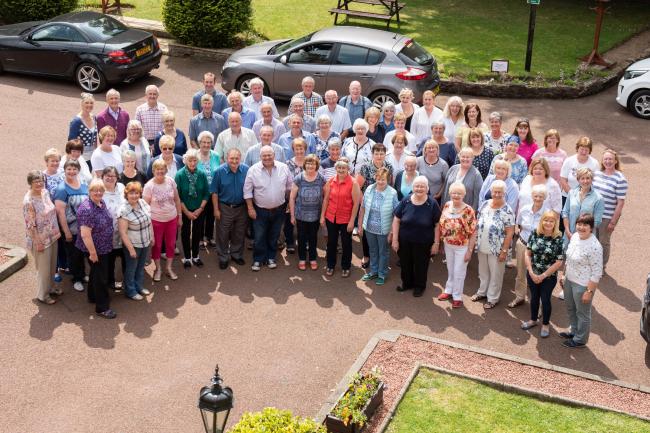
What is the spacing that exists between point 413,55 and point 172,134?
6.34 m

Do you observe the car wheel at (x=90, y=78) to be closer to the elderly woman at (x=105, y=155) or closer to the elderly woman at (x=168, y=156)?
the elderly woman at (x=105, y=155)

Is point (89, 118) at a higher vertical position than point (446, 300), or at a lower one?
higher

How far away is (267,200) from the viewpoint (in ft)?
37.6

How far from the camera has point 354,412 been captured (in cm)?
816

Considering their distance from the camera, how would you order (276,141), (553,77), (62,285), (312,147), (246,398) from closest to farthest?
(246,398), (62,285), (312,147), (276,141), (553,77)

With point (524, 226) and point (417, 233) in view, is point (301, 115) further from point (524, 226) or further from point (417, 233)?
point (524, 226)

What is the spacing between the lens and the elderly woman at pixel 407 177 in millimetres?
11059

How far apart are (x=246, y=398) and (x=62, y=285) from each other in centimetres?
364

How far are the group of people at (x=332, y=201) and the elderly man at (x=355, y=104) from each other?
33.1 inches

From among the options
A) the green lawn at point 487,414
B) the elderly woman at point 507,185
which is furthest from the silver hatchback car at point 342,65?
the green lawn at point 487,414

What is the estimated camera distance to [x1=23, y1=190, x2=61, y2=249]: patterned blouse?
33.2 feet

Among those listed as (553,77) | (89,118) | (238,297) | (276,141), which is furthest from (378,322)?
(553,77)

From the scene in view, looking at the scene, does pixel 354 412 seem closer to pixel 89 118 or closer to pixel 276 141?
pixel 276 141

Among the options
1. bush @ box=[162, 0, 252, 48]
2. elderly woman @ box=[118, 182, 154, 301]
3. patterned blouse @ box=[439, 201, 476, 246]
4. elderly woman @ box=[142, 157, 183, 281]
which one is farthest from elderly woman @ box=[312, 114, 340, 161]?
bush @ box=[162, 0, 252, 48]
